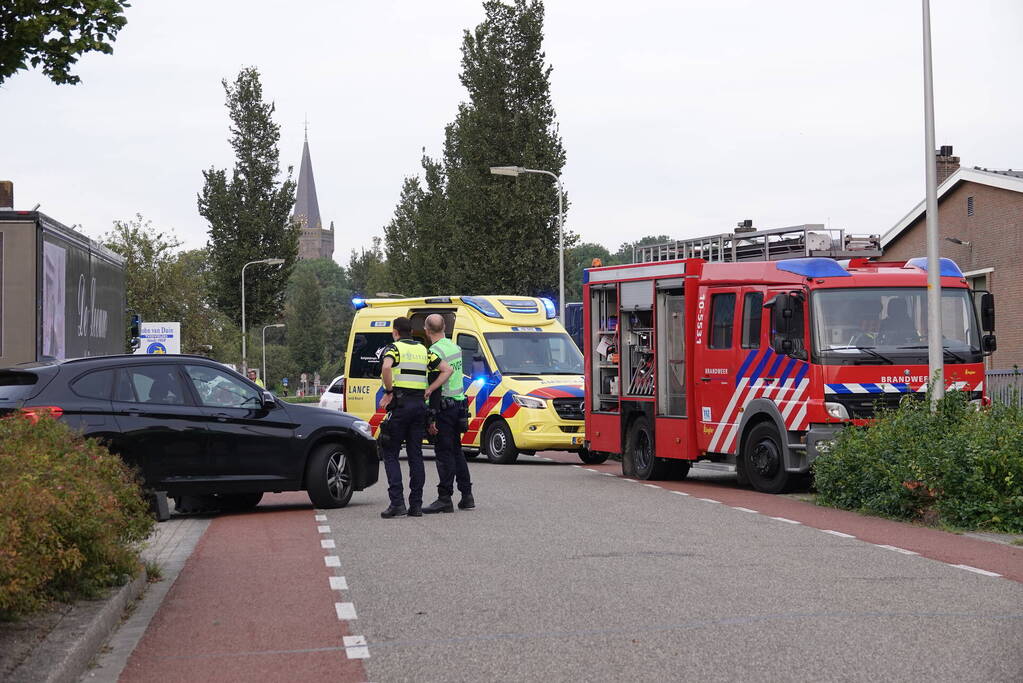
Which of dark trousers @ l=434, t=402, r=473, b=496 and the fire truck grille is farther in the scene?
the fire truck grille

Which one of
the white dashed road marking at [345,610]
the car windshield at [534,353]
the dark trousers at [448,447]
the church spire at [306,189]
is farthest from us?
the church spire at [306,189]

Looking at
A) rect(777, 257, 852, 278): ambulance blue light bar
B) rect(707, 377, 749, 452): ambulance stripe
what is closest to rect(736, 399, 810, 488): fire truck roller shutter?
rect(707, 377, 749, 452): ambulance stripe

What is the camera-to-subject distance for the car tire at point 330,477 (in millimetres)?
14875

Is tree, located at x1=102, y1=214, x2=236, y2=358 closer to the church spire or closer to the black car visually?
the black car

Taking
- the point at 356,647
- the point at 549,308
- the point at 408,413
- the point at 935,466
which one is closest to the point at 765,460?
the point at 935,466

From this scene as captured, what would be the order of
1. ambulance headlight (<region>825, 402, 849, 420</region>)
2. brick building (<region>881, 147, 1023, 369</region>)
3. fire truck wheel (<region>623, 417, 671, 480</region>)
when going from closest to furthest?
ambulance headlight (<region>825, 402, 849, 420</region>), fire truck wheel (<region>623, 417, 671, 480</region>), brick building (<region>881, 147, 1023, 369</region>)

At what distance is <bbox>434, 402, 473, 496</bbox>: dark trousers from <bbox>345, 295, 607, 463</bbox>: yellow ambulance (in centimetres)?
787

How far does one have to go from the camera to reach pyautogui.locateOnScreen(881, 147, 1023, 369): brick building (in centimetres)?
3831

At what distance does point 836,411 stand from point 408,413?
4895 millimetres

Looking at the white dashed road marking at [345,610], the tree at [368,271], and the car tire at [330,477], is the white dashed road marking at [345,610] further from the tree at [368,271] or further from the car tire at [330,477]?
the tree at [368,271]

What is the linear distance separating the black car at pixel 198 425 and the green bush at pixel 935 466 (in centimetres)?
488

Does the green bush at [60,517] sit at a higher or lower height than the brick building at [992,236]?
lower

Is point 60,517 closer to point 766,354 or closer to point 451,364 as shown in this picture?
point 451,364

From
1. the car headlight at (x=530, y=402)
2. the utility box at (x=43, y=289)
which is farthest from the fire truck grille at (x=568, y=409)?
the utility box at (x=43, y=289)
